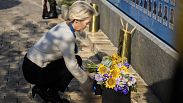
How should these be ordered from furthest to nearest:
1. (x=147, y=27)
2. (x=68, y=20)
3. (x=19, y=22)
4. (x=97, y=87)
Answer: (x=19, y=22) < (x=147, y=27) < (x=97, y=87) < (x=68, y=20)

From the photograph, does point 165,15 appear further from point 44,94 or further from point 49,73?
point 44,94

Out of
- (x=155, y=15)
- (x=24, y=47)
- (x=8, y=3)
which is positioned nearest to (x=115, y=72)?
(x=155, y=15)

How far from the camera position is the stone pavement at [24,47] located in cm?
451

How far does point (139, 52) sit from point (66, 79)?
1773 mm

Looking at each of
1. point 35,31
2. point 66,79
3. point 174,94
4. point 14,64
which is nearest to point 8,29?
point 35,31

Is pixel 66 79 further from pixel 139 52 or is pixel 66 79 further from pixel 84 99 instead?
pixel 139 52

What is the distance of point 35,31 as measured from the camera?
8328 mm

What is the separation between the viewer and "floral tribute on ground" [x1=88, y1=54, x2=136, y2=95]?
11.2 ft

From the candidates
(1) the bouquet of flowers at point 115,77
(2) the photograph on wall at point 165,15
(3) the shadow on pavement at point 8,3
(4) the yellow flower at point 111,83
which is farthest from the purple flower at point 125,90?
(3) the shadow on pavement at point 8,3

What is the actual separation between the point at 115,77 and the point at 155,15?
70.1 inches

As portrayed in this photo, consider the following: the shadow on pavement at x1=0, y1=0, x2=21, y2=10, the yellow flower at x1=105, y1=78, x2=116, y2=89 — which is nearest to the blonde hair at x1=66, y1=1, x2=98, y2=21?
the yellow flower at x1=105, y1=78, x2=116, y2=89

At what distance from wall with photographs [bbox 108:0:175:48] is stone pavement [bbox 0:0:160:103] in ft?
2.51

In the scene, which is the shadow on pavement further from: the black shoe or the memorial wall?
the black shoe

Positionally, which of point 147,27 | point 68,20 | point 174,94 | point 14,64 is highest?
point 174,94
